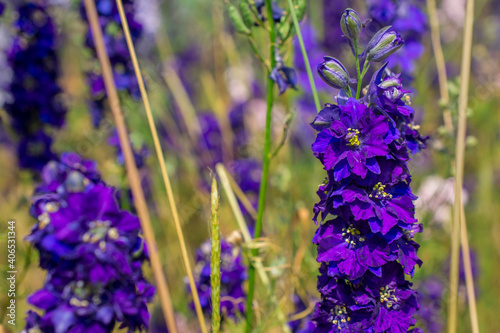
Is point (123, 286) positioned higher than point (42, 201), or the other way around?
point (42, 201)

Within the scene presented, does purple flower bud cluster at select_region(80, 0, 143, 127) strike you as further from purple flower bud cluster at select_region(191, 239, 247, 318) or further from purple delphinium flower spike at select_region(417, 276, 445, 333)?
purple delphinium flower spike at select_region(417, 276, 445, 333)

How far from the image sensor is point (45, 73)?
261 cm

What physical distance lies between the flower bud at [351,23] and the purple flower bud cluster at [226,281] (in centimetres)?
100

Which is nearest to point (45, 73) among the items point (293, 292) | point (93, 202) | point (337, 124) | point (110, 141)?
point (110, 141)

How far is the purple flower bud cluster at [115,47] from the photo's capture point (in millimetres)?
2527

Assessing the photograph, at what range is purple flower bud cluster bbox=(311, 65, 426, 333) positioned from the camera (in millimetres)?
1168

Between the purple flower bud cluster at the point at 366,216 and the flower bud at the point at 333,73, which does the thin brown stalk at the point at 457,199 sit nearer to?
the purple flower bud cluster at the point at 366,216

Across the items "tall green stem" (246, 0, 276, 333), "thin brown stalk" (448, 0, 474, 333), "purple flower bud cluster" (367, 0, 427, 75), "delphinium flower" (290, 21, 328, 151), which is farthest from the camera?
"delphinium flower" (290, 21, 328, 151)

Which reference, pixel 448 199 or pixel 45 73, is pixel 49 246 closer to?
pixel 45 73

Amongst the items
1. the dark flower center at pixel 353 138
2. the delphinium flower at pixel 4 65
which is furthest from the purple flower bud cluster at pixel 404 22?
the delphinium flower at pixel 4 65

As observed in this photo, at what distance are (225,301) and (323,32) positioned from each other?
279 cm

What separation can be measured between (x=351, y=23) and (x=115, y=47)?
1.65 m

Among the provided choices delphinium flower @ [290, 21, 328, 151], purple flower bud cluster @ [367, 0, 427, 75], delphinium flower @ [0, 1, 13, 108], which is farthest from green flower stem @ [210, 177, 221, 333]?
delphinium flower @ [290, 21, 328, 151]

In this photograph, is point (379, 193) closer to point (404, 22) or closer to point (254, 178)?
point (404, 22)
